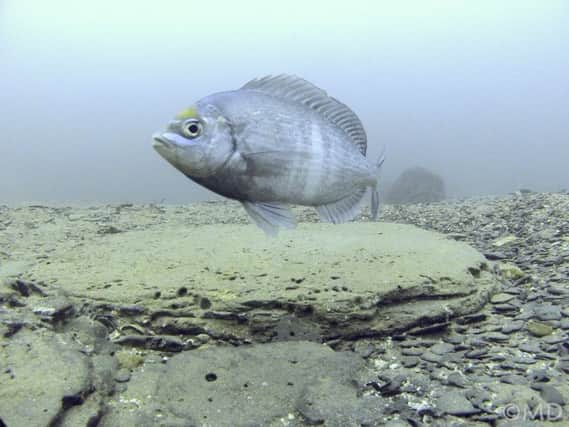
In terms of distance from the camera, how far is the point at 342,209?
2686 mm

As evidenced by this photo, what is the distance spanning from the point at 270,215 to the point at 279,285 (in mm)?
1072

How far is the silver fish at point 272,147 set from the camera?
2.06 meters

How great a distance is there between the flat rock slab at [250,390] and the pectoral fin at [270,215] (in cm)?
87

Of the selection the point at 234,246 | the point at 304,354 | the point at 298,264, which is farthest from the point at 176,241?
the point at 304,354

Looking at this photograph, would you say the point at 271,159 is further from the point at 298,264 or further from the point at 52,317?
the point at 52,317

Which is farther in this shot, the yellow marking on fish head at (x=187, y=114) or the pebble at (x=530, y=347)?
the pebble at (x=530, y=347)

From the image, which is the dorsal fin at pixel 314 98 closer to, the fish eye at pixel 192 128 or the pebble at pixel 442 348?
the fish eye at pixel 192 128

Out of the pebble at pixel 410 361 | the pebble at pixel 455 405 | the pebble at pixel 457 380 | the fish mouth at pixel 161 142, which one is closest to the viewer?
the fish mouth at pixel 161 142

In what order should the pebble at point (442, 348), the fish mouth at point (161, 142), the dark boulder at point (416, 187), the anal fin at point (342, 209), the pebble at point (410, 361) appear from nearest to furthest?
the fish mouth at point (161, 142) → the anal fin at point (342, 209) → the pebble at point (410, 361) → the pebble at point (442, 348) → the dark boulder at point (416, 187)

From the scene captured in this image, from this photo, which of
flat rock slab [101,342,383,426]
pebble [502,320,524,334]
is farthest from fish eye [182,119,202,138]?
pebble [502,320,524,334]

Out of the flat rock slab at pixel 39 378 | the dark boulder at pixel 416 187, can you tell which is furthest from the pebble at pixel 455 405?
the dark boulder at pixel 416 187

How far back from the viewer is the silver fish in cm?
206

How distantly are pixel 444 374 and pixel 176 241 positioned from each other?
2849mm

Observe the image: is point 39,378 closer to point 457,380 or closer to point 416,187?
point 457,380
